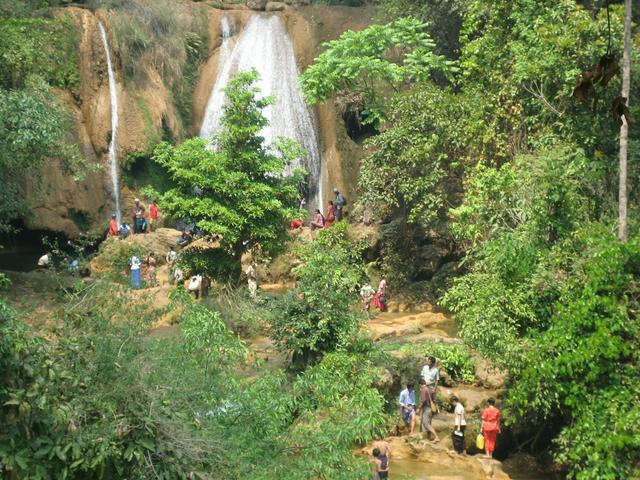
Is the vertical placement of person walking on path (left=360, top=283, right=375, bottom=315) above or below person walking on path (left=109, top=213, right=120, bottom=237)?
below

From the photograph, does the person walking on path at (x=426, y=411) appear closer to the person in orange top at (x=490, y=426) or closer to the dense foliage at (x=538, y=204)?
the person in orange top at (x=490, y=426)

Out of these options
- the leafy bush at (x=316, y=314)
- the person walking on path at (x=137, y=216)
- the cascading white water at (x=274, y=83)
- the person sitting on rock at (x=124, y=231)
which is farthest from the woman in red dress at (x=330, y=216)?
the leafy bush at (x=316, y=314)

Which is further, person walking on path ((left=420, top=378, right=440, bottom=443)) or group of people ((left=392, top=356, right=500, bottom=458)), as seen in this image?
person walking on path ((left=420, top=378, right=440, bottom=443))

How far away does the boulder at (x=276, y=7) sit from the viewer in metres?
32.7

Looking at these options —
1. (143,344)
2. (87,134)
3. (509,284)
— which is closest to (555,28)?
(509,284)

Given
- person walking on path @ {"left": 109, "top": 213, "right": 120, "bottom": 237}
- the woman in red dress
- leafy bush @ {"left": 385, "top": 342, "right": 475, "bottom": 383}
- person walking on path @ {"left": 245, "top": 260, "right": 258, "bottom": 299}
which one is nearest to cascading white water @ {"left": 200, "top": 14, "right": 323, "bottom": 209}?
the woman in red dress

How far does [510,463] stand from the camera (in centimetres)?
1555

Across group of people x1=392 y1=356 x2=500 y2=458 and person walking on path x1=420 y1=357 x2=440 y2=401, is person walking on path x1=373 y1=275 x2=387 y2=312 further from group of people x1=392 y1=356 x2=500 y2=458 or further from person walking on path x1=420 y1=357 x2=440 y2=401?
person walking on path x1=420 y1=357 x2=440 y2=401

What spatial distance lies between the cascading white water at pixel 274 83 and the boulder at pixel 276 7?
1.02 m

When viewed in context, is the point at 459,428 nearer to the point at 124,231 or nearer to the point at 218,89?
the point at 124,231

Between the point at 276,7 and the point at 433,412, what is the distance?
20115mm

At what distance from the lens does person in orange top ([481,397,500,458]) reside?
15.1 m

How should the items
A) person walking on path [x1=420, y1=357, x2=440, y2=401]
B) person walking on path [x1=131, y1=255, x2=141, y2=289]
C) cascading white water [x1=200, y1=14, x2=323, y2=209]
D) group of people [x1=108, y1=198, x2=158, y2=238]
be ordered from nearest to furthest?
person walking on path [x1=420, y1=357, x2=440, y2=401]
person walking on path [x1=131, y1=255, x2=141, y2=289]
group of people [x1=108, y1=198, x2=158, y2=238]
cascading white water [x1=200, y1=14, x2=323, y2=209]

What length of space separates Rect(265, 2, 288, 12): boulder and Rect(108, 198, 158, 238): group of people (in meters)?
9.70
